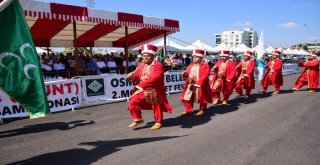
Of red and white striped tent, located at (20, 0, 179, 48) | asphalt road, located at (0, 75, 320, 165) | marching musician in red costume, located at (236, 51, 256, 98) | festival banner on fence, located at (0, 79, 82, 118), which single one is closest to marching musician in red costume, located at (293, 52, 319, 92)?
marching musician in red costume, located at (236, 51, 256, 98)

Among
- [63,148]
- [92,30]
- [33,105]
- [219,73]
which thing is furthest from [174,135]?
[92,30]

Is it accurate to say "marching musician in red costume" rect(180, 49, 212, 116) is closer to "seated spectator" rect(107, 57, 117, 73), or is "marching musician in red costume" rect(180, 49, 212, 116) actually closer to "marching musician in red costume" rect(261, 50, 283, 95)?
"marching musician in red costume" rect(261, 50, 283, 95)

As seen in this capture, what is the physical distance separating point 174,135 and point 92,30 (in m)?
10.6

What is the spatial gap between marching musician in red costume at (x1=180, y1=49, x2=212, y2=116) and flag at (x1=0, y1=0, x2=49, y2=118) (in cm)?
456

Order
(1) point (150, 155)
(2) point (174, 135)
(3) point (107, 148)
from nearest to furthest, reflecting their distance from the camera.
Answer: (1) point (150, 155) < (3) point (107, 148) < (2) point (174, 135)

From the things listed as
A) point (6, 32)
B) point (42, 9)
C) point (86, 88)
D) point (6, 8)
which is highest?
point (42, 9)

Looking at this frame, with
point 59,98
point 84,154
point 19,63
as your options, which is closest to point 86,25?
point 59,98

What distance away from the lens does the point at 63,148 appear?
497cm

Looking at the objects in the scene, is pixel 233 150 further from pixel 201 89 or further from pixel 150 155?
pixel 201 89

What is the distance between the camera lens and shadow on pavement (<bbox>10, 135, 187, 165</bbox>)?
430 cm

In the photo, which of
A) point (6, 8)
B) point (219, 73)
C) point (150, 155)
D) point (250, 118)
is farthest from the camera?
point (219, 73)

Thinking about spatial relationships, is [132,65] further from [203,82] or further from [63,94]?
[203,82]

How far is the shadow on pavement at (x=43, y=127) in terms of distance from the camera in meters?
6.18

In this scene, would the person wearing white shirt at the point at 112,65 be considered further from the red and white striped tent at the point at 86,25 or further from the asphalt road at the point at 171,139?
the asphalt road at the point at 171,139
